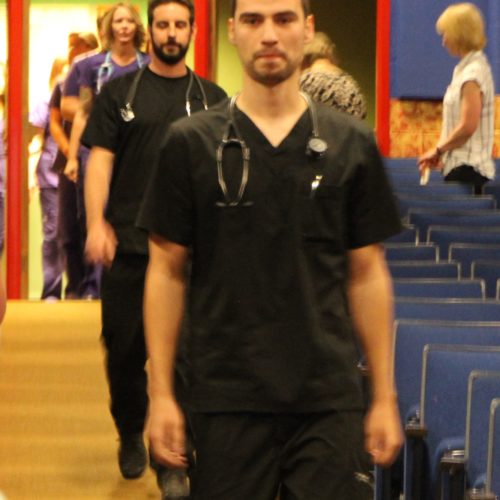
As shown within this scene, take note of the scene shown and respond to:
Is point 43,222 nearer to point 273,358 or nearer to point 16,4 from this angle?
point 16,4

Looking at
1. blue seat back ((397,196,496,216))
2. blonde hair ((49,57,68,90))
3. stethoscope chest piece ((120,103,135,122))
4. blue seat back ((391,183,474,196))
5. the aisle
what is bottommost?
the aisle

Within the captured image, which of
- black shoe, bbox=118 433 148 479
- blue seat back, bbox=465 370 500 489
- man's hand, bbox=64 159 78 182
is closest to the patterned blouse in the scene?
black shoe, bbox=118 433 148 479

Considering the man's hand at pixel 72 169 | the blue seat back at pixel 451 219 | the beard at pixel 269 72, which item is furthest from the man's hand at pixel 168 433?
the man's hand at pixel 72 169

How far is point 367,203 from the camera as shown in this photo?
2604 mm

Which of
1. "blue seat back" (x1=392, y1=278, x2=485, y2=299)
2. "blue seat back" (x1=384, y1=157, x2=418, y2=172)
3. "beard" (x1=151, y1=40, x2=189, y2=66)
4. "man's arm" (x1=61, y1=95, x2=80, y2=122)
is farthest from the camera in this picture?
"blue seat back" (x1=384, y1=157, x2=418, y2=172)

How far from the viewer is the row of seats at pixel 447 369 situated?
3.12m

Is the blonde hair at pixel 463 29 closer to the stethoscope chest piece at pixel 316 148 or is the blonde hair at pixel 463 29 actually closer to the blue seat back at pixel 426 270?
the blue seat back at pixel 426 270

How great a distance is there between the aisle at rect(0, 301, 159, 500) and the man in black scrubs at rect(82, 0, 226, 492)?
0.59 metres

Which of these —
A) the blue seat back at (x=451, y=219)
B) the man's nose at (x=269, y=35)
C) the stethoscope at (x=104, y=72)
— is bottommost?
the blue seat back at (x=451, y=219)

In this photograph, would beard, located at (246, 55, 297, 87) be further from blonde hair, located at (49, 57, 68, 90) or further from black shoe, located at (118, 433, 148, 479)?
blonde hair, located at (49, 57, 68, 90)

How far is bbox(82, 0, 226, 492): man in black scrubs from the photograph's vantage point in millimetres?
4281

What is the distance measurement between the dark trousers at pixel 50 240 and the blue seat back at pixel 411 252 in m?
3.68

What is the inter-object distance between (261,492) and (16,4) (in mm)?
6922

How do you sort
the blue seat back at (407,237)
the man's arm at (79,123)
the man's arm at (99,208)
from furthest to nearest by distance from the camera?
the man's arm at (79,123), the blue seat back at (407,237), the man's arm at (99,208)
